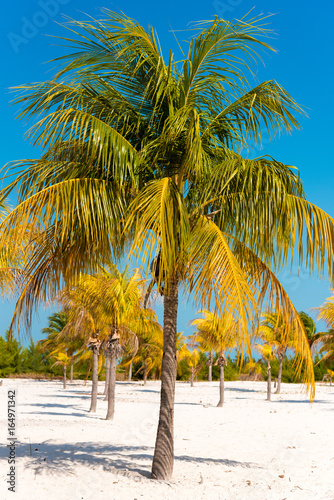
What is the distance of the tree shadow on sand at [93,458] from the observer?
26.1 ft

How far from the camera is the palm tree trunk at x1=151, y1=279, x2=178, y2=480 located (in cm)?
737

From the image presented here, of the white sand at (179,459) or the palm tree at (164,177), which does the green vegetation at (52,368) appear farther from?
the palm tree at (164,177)

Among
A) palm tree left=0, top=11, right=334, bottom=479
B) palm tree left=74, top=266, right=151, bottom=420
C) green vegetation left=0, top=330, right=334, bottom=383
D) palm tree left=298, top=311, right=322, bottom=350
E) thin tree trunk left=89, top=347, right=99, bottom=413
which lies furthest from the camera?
green vegetation left=0, top=330, right=334, bottom=383

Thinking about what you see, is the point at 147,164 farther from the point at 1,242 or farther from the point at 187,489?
the point at 187,489

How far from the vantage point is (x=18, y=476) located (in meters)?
7.29

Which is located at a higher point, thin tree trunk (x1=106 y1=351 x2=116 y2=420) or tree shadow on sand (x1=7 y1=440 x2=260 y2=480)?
thin tree trunk (x1=106 y1=351 x2=116 y2=420)

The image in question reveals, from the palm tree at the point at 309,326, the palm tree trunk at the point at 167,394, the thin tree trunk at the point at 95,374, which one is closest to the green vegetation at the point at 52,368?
the palm tree at the point at 309,326

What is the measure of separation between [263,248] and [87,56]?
400 cm

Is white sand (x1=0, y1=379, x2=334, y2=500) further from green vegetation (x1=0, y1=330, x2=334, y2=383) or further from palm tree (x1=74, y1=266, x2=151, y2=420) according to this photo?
green vegetation (x1=0, y1=330, x2=334, y2=383)

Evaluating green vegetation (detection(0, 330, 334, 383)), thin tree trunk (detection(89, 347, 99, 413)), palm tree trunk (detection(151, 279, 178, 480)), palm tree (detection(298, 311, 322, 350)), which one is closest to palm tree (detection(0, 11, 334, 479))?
palm tree trunk (detection(151, 279, 178, 480))

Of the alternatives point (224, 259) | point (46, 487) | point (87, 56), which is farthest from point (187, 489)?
point (87, 56)

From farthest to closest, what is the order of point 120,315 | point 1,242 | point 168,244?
point 120,315 → point 1,242 → point 168,244

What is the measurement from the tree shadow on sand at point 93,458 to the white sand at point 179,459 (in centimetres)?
2

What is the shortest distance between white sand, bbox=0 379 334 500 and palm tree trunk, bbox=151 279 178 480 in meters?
0.24
